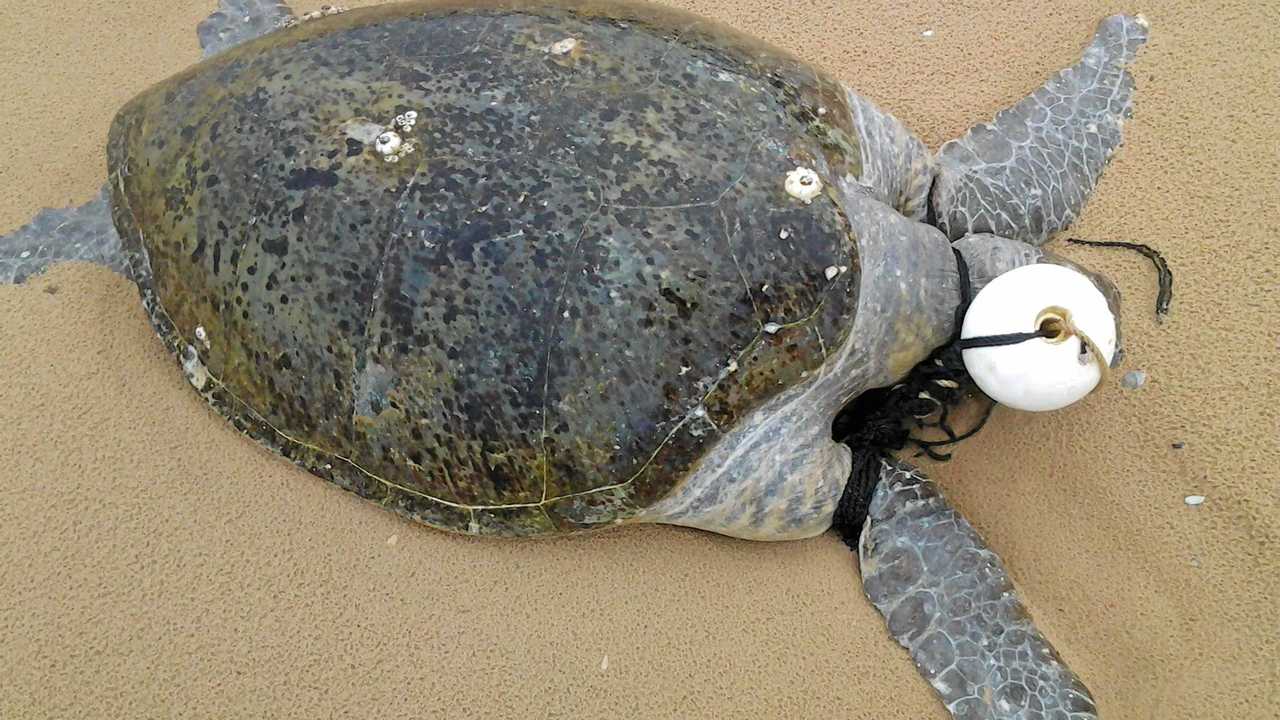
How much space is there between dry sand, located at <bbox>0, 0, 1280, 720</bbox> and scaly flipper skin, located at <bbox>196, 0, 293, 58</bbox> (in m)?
0.71

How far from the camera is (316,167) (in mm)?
1397

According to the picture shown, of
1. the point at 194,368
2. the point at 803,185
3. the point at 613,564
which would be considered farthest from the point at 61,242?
the point at 803,185

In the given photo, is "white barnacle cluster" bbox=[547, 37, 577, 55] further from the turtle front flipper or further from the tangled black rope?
the turtle front flipper

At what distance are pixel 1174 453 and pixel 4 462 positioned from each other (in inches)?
91.9

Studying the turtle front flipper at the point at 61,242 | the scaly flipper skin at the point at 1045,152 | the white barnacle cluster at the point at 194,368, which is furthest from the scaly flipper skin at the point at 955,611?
the turtle front flipper at the point at 61,242

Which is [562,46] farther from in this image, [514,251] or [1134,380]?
[1134,380]

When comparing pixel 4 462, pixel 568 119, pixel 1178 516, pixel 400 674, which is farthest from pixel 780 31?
pixel 4 462

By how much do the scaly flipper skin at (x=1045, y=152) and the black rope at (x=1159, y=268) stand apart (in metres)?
0.08

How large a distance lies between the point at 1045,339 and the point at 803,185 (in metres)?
0.46

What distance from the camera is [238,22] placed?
2.14 m

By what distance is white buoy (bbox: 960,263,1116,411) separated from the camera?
4.33ft

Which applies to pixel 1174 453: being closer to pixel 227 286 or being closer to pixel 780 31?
pixel 780 31

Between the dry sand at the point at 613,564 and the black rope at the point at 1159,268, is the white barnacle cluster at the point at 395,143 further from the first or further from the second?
the black rope at the point at 1159,268

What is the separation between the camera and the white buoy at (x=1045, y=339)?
1.32 m
